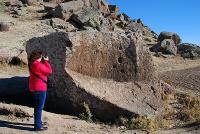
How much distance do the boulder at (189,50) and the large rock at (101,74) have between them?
1788 centimetres

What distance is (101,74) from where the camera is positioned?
10.4 m

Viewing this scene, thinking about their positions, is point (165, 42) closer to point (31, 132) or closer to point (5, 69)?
point (5, 69)

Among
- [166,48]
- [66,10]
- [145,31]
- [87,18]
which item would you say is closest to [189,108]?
[166,48]

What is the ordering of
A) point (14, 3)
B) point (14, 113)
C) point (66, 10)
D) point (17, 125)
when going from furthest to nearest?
point (14, 3) < point (66, 10) < point (14, 113) < point (17, 125)

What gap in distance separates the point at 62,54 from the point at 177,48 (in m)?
21.1

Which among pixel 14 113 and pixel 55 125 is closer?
pixel 55 125

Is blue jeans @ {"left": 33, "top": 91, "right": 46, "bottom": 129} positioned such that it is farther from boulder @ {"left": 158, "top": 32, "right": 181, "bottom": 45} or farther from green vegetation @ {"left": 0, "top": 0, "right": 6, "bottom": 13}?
boulder @ {"left": 158, "top": 32, "right": 181, "bottom": 45}

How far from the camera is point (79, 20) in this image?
1107 inches

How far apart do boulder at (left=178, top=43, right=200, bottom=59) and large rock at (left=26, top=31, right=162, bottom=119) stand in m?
17.9

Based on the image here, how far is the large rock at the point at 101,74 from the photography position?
31.6ft

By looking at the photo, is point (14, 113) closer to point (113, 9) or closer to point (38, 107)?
point (38, 107)

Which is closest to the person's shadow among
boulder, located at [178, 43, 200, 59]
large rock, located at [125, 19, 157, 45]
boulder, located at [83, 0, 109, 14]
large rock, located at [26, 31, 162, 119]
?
large rock, located at [26, 31, 162, 119]

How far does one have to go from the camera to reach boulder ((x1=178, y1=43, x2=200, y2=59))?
28.1 meters

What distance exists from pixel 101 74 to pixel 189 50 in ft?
64.3
